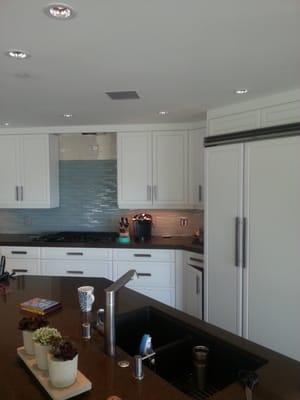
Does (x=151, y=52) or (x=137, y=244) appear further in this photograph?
(x=137, y=244)

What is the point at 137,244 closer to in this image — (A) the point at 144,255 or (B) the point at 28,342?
(A) the point at 144,255

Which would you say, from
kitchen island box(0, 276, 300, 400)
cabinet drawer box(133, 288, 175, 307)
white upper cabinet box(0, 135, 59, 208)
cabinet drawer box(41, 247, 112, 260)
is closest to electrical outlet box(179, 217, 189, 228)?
cabinet drawer box(133, 288, 175, 307)

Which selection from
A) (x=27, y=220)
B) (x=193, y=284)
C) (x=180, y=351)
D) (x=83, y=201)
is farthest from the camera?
(x=27, y=220)

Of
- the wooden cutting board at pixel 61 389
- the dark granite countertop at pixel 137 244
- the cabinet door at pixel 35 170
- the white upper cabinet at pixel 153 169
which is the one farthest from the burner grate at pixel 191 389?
the cabinet door at pixel 35 170

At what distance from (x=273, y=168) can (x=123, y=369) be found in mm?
1934

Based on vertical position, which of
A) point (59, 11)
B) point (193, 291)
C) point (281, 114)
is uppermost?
point (59, 11)

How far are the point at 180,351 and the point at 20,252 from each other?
2954mm

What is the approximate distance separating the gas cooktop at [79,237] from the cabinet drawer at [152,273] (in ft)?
1.43

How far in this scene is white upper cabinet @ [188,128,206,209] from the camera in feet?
12.6

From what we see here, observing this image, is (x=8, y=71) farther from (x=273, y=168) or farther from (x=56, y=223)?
(x=56, y=223)

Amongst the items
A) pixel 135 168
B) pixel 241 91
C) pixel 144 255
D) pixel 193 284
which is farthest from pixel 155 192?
pixel 241 91

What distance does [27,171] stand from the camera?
14.0 feet

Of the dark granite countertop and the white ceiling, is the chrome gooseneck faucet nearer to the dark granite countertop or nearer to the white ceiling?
the white ceiling

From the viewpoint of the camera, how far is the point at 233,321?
3014 mm
